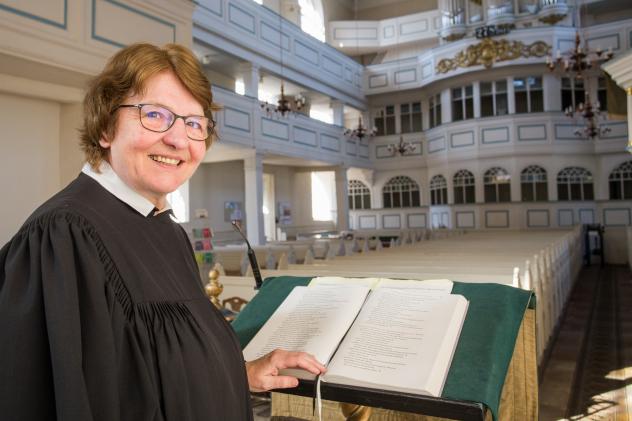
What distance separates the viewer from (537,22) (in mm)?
13445

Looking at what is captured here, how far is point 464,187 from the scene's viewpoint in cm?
1400

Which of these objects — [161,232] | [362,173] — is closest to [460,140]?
[362,173]

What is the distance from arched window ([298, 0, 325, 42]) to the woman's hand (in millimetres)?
14869

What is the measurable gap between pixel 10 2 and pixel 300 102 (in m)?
6.63

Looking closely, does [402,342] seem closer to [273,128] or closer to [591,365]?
[591,365]

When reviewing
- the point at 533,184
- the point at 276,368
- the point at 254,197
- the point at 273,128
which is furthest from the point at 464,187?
the point at 276,368

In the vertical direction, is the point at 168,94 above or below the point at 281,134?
below

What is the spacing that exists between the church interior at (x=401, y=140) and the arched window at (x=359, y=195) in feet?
0.17

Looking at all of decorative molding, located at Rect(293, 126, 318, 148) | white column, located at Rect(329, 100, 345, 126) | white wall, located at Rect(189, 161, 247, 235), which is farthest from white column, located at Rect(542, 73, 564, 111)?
white wall, located at Rect(189, 161, 247, 235)

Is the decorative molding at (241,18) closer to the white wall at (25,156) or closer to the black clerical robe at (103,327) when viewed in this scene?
the white wall at (25,156)

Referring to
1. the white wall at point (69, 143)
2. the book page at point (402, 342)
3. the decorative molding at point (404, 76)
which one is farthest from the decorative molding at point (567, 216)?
the book page at point (402, 342)

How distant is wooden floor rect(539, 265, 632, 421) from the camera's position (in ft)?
9.94

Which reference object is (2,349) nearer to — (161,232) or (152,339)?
(152,339)

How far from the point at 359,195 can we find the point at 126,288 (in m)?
15.8
